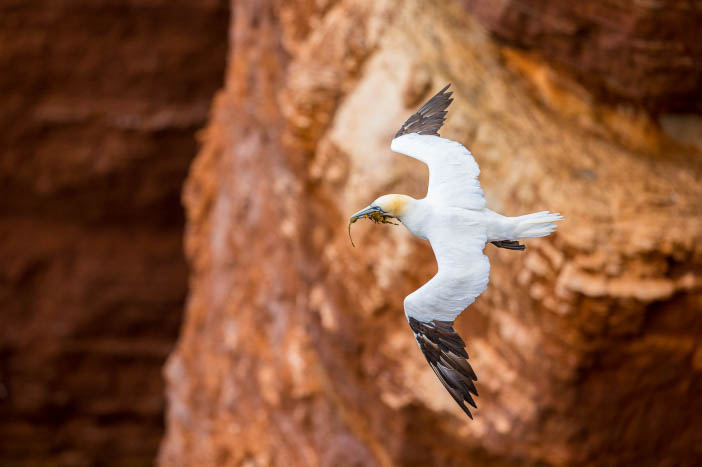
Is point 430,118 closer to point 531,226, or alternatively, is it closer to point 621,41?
point 531,226

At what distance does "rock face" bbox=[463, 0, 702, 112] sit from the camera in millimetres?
1521

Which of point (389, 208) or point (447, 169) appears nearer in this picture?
point (389, 208)

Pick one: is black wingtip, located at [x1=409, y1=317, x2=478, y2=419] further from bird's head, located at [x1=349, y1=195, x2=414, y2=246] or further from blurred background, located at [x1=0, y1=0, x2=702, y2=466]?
blurred background, located at [x1=0, y1=0, x2=702, y2=466]

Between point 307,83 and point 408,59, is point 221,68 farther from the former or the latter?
point 408,59

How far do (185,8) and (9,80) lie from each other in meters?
0.74

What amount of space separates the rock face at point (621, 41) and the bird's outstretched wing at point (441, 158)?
2.44 feet

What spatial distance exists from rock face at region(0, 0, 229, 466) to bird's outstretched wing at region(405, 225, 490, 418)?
92.7 inches

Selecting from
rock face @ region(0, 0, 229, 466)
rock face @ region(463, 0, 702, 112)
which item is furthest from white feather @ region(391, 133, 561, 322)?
rock face @ region(0, 0, 229, 466)

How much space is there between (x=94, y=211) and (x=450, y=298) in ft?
8.71

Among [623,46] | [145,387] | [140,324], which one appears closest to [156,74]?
[140,324]

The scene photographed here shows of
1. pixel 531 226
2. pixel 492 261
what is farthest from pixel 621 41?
pixel 531 226

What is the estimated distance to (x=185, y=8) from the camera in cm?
293

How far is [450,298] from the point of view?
0.83 metres

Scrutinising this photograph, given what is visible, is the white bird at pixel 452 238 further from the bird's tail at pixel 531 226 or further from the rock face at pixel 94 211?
the rock face at pixel 94 211
